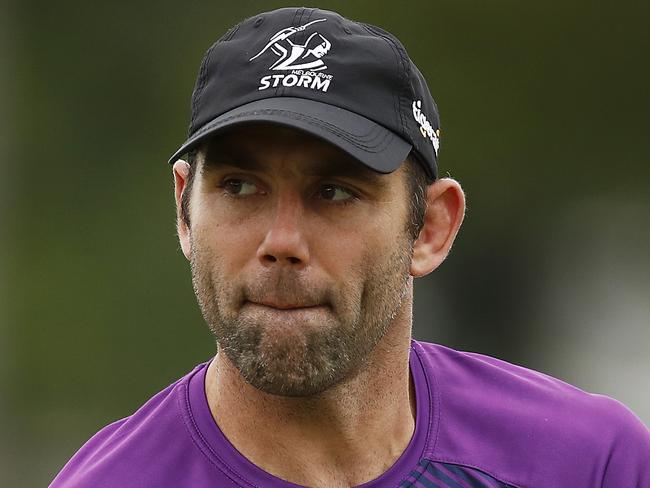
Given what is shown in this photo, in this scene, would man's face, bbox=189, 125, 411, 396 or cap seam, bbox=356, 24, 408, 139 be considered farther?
cap seam, bbox=356, 24, 408, 139

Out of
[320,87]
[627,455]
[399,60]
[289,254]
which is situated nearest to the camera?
[289,254]

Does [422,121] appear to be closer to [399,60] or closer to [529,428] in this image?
[399,60]

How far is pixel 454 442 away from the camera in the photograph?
2.35 metres

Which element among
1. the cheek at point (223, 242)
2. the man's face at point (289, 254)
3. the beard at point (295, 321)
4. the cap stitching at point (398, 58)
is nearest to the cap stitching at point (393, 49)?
the cap stitching at point (398, 58)

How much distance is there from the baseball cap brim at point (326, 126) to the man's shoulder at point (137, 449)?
49cm

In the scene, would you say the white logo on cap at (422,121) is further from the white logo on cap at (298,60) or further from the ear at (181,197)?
the ear at (181,197)

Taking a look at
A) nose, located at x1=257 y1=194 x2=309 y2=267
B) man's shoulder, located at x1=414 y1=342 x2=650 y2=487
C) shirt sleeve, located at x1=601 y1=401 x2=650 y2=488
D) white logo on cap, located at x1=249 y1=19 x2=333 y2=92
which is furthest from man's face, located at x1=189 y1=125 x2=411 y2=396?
shirt sleeve, located at x1=601 y1=401 x2=650 y2=488

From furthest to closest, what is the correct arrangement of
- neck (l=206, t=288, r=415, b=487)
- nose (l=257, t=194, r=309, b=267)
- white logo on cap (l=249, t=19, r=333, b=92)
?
neck (l=206, t=288, r=415, b=487), white logo on cap (l=249, t=19, r=333, b=92), nose (l=257, t=194, r=309, b=267)

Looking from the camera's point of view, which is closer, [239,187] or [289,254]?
[289,254]

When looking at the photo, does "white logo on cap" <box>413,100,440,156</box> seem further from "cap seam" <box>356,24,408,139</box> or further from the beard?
the beard

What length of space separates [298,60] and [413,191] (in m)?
0.33

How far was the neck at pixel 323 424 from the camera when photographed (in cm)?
224

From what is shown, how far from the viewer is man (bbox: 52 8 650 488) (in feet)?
6.80

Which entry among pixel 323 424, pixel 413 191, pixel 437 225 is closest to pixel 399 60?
pixel 413 191
